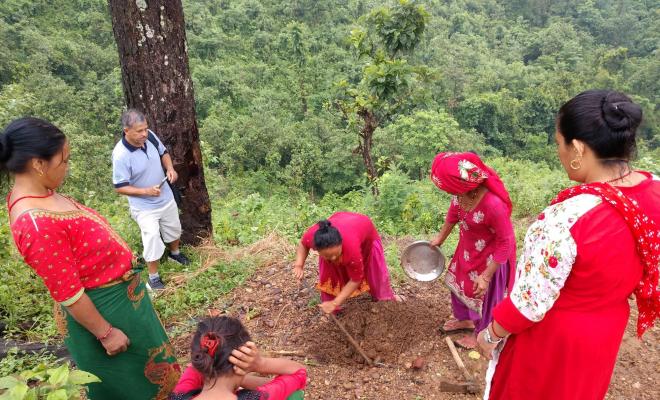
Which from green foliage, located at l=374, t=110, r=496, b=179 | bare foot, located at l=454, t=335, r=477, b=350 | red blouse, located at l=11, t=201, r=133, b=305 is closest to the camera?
red blouse, located at l=11, t=201, r=133, b=305

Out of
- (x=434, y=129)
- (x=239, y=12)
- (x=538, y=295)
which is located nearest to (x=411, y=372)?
(x=538, y=295)

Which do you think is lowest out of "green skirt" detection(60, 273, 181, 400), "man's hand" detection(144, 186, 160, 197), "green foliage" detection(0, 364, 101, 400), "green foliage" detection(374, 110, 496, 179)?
"green foliage" detection(374, 110, 496, 179)

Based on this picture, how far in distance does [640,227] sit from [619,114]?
0.35 meters

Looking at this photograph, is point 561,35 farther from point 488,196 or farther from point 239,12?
point 488,196

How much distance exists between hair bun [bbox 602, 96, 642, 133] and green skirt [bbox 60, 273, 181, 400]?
6.44 feet

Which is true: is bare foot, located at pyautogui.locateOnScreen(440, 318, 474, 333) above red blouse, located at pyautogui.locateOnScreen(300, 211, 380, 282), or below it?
below

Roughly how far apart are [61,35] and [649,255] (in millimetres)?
26444

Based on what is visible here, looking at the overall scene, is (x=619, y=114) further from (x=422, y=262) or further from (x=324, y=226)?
(x=422, y=262)

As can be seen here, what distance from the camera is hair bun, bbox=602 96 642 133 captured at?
1312 millimetres

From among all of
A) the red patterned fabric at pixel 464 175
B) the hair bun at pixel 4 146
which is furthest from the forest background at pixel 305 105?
the red patterned fabric at pixel 464 175

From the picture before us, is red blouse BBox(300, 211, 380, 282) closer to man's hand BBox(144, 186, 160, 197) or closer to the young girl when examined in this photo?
the young girl

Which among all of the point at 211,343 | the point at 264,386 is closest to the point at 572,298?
the point at 264,386

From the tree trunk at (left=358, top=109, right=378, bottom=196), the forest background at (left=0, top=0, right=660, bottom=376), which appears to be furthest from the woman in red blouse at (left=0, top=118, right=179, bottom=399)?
the tree trunk at (left=358, top=109, right=378, bottom=196)

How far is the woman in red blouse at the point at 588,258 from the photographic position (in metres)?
1.34
